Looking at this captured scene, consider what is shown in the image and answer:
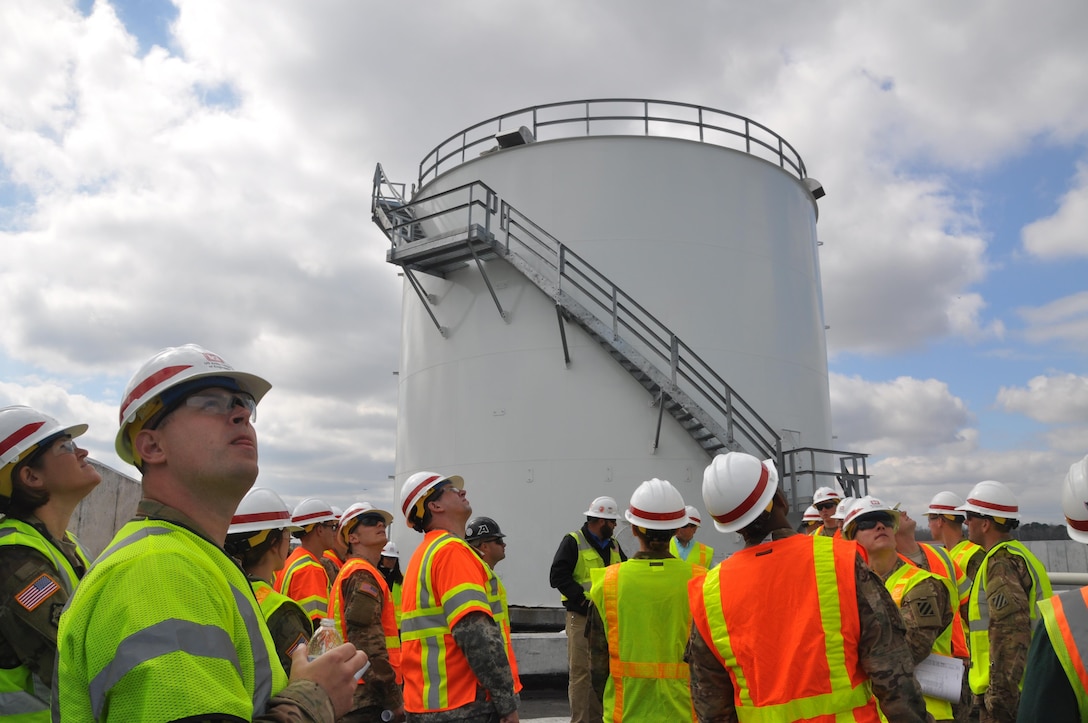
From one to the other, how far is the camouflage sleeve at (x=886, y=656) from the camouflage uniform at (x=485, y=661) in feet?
5.74

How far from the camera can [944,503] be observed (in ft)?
21.6

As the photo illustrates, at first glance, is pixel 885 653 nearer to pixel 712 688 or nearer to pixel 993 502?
pixel 712 688

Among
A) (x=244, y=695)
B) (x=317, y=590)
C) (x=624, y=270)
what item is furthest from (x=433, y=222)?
Result: (x=244, y=695)

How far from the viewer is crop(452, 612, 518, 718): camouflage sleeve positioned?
12.6 feet

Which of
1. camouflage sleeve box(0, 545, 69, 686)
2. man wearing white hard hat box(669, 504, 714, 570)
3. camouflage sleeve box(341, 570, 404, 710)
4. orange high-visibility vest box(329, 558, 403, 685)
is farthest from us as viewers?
man wearing white hard hat box(669, 504, 714, 570)

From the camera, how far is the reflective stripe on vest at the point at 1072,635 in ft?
5.38

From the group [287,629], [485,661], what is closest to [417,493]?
[485,661]

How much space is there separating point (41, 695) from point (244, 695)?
5.03 feet

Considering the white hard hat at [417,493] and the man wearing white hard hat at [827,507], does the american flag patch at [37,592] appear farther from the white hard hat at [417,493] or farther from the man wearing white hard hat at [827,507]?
the man wearing white hard hat at [827,507]

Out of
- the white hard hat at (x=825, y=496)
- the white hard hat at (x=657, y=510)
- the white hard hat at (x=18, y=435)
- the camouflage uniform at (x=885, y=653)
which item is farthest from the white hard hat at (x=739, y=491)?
the white hard hat at (x=825, y=496)

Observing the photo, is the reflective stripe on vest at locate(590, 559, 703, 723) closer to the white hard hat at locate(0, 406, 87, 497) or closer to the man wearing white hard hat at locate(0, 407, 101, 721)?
the man wearing white hard hat at locate(0, 407, 101, 721)

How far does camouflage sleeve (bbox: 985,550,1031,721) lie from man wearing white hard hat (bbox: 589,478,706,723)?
6.35ft

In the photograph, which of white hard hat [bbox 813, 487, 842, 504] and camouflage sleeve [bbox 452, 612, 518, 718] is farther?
white hard hat [bbox 813, 487, 842, 504]

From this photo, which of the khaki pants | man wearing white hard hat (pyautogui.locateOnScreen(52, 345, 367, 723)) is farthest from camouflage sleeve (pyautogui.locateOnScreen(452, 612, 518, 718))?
the khaki pants
